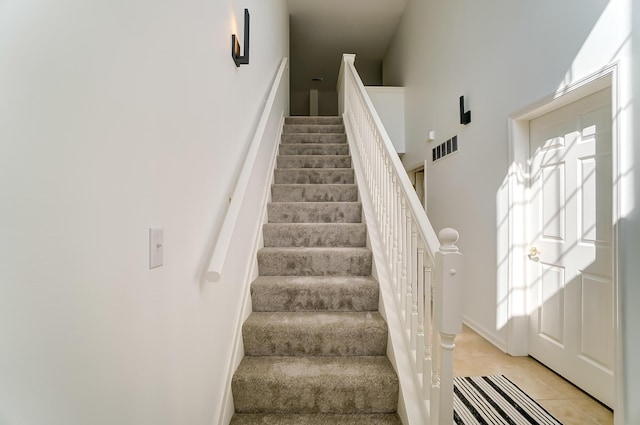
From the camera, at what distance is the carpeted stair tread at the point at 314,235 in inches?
91.6

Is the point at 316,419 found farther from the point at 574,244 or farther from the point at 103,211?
the point at 574,244

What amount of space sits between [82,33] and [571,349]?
2.80 metres

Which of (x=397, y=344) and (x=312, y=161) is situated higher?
(x=312, y=161)

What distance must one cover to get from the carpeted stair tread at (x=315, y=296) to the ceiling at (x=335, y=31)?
15.9ft

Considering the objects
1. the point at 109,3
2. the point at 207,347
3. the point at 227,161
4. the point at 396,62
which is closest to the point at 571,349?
the point at 207,347

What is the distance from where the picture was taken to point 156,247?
2.78 ft

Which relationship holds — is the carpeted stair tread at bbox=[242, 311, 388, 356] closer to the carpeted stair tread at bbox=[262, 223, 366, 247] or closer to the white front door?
the carpeted stair tread at bbox=[262, 223, 366, 247]

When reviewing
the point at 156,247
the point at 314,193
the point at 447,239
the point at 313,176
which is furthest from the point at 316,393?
the point at 313,176

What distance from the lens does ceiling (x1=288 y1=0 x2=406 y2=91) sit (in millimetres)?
4980

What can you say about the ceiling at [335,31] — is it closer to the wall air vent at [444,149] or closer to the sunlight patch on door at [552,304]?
the wall air vent at [444,149]

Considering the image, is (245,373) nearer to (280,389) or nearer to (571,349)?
(280,389)

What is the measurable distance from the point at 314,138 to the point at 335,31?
118 inches

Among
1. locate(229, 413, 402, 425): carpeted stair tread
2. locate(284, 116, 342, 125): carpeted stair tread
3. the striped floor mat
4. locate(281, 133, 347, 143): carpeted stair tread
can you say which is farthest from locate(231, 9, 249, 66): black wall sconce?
locate(284, 116, 342, 125): carpeted stair tread

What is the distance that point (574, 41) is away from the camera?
180cm
